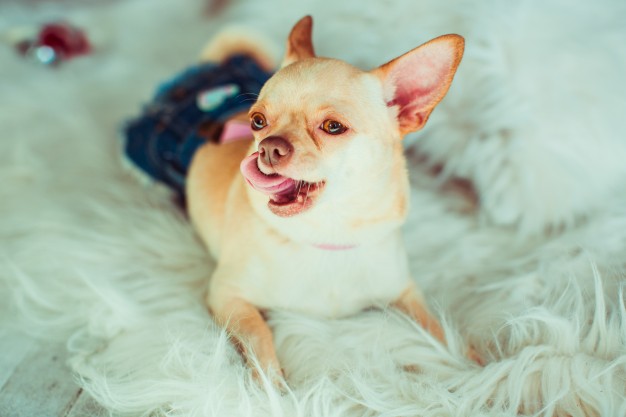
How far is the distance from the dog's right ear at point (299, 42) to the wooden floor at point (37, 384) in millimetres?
618

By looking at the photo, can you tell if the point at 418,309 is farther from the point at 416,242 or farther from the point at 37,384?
the point at 37,384

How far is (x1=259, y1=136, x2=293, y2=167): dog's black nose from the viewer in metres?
0.65

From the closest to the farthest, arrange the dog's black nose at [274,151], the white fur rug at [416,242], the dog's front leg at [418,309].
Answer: the dog's black nose at [274,151]
the white fur rug at [416,242]
the dog's front leg at [418,309]

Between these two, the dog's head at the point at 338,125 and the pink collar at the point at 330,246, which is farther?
the pink collar at the point at 330,246

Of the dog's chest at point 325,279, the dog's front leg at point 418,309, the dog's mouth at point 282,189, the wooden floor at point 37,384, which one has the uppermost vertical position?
the dog's mouth at point 282,189

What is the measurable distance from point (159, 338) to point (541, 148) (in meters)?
0.87

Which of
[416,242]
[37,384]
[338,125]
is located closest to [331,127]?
[338,125]

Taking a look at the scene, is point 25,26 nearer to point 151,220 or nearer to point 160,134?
point 160,134

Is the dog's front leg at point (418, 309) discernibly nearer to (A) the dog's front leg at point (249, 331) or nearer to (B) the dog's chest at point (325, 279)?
(B) the dog's chest at point (325, 279)

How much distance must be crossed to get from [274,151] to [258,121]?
4.8 inches

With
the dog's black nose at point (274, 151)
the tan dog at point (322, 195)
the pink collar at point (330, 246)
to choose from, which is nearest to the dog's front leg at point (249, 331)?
the tan dog at point (322, 195)

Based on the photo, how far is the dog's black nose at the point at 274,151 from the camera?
65cm

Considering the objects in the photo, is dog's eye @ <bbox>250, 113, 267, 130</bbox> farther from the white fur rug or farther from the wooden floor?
the wooden floor

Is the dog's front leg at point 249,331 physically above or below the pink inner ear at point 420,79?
below
